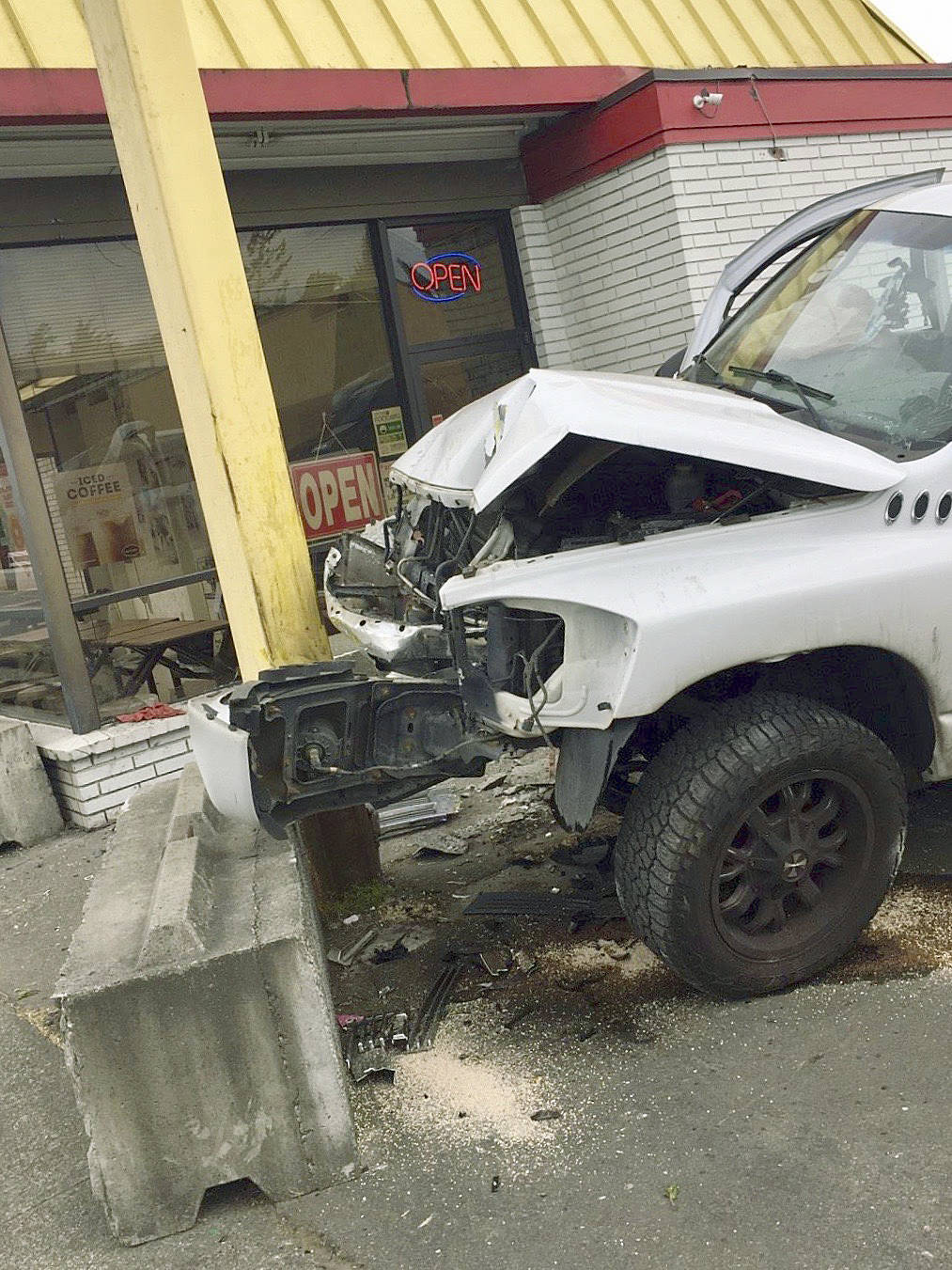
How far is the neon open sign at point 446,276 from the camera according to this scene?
791 centimetres

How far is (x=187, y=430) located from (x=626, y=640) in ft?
6.08

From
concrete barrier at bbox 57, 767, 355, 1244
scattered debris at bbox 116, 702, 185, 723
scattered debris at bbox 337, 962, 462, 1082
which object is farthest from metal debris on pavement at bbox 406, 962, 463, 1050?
scattered debris at bbox 116, 702, 185, 723

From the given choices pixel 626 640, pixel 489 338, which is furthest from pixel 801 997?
pixel 489 338

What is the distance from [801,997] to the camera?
3.47m

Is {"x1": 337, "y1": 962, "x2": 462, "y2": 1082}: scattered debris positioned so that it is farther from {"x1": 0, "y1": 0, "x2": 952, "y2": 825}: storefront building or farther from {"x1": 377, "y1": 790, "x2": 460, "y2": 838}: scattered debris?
{"x1": 0, "y1": 0, "x2": 952, "y2": 825}: storefront building

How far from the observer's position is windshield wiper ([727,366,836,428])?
3785 millimetres

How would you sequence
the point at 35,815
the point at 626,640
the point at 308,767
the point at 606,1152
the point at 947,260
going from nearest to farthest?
the point at 606,1152, the point at 626,640, the point at 308,767, the point at 947,260, the point at 35,815

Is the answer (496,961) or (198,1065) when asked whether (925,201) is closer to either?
(496,961)

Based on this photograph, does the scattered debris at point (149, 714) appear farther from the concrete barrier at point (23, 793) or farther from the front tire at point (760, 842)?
the front tire at point (760, 842)

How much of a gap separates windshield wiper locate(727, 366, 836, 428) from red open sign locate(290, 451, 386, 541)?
369 cm

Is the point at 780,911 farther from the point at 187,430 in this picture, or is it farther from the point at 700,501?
the point at 187,430

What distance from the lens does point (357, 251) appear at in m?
7.70

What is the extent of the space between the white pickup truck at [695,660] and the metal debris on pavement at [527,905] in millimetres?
379

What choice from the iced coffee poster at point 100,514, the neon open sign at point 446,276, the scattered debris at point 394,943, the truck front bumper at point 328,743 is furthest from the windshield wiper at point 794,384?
the neon open sign at point 446,276
